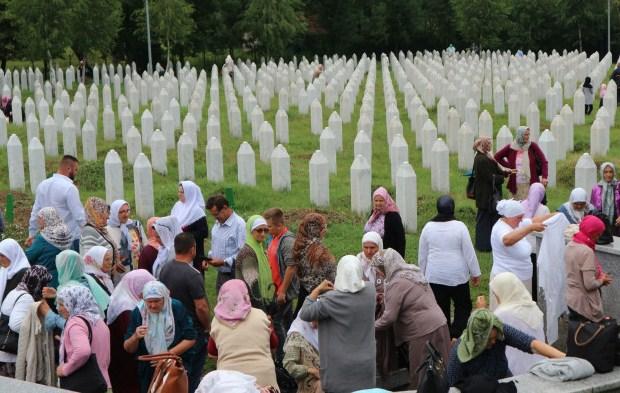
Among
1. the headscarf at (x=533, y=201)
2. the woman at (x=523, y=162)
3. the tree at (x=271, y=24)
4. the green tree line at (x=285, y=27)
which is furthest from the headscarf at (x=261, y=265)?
the tree at (x=271, y=24)

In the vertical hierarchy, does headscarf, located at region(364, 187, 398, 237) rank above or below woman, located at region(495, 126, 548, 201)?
below

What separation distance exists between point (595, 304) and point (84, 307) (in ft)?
13.7

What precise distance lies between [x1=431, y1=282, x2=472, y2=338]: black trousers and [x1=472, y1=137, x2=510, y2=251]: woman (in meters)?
3.44

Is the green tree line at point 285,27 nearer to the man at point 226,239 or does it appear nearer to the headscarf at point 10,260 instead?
the man at point 226,239

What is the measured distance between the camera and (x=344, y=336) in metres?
8.49

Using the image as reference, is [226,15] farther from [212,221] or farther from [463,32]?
[212,221]

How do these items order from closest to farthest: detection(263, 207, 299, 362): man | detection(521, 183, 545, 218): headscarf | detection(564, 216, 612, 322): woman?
detection(564, 216, 612, 322): woman
detection(263, 207, 299, 362): man
detection(521, 183, 545, 218): headscarf

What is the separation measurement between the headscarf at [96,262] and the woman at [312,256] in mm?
1572

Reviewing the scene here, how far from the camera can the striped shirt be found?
37.0 feet

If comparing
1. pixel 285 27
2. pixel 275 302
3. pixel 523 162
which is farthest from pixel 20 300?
pixel 285 27

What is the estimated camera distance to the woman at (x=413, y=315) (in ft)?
30.1

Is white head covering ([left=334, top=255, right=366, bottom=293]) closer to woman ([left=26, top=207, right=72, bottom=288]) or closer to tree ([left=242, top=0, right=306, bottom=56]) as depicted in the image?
woman ([left=26, top=207, right=72, bottom=288])

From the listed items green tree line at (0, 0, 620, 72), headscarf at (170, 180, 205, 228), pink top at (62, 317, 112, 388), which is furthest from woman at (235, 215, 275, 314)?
green tree line at (0, 0, 620, 72)

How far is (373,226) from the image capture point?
11.6 m
